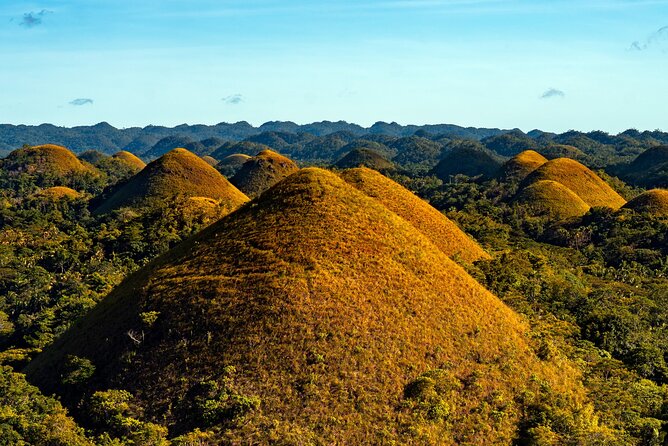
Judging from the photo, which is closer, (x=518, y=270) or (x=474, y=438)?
(x=474, y=438)

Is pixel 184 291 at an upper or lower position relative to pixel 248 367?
upper

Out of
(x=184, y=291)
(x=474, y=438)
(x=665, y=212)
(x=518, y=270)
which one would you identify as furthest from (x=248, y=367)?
(x=665, y=212)

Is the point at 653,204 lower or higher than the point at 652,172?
lower

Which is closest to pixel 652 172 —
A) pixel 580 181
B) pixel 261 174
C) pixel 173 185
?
pixel 580 181

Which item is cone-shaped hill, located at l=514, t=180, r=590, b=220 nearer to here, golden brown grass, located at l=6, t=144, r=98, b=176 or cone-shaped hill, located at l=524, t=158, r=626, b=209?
cone-shaped hill, located at l=524, t=158, r=626, b=209

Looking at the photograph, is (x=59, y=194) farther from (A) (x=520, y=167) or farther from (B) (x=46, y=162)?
(A) (x=520, y=167)

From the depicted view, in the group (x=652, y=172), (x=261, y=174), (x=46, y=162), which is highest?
(x=46, y=162)

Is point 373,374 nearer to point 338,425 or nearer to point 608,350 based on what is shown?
point 338,425
